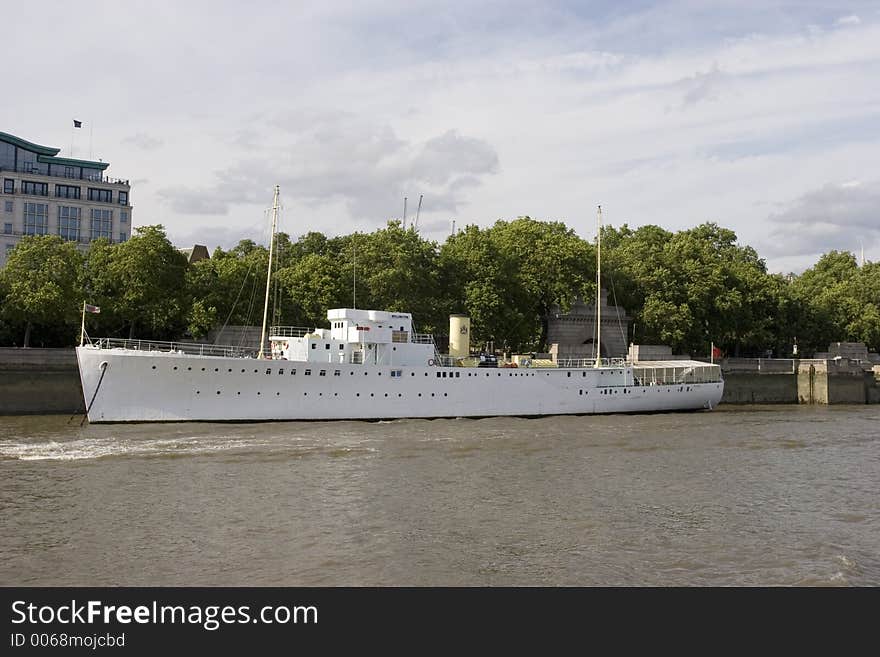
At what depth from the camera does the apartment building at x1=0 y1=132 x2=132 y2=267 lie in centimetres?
8038

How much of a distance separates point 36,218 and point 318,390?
178 feet

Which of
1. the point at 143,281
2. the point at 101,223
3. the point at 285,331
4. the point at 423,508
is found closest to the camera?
the point at 423,508

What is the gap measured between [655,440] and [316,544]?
2316cm

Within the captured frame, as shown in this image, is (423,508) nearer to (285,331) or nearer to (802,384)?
(285,331)

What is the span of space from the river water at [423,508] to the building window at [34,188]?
2047 inches

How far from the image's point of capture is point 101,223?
280ft

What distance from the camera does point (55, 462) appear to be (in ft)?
90.9

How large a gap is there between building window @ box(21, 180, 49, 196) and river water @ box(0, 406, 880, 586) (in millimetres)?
51999

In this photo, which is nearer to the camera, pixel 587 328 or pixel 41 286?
pixel 41 286

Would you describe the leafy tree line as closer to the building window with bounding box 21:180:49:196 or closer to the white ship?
the white ship

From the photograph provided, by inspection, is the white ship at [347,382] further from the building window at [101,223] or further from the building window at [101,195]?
the building window at [101,195]

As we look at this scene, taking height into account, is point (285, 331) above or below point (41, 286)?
below

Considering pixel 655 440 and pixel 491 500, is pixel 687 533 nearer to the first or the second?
pixel 491 500

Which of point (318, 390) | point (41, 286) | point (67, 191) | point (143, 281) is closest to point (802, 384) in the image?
point (318, 390)
